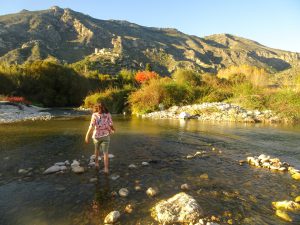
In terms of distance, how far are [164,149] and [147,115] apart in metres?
16.7

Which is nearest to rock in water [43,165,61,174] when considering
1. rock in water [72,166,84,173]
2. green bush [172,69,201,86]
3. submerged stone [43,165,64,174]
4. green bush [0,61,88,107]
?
submerged stone [43,165,64,174]

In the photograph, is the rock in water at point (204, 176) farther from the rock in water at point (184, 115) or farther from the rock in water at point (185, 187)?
the rock in water at point (184, 115)

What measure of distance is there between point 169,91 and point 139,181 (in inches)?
961

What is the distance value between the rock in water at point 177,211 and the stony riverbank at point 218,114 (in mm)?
19590

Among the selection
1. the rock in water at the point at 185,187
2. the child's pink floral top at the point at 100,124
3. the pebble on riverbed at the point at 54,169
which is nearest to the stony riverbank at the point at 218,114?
the child's pink floral top at the point at 100,124

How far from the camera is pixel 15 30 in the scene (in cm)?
16575

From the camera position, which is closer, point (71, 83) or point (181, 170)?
point (181, 170)

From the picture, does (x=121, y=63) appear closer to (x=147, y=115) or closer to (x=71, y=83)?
(x=71, y=83)

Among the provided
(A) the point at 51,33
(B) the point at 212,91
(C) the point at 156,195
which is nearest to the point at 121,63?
(A) the point at 51,33

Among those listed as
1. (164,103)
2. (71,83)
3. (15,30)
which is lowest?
(164,103)

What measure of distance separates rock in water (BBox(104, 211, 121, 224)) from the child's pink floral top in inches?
141

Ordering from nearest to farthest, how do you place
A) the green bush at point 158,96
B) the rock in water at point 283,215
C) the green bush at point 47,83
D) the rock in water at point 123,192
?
the rock in water at point 283,215 → the rock in water at point 123,192 → the green bush at point 158,96 → the green bush at point 47,83

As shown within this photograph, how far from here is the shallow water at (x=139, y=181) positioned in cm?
609

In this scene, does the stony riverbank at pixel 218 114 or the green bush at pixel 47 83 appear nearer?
the stony riverbank at pixel 218 114
